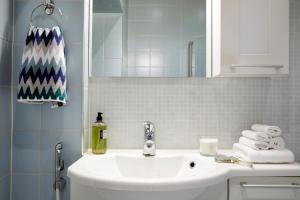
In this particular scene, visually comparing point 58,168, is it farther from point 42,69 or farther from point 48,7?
point 48,7

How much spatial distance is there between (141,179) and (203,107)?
2.23 feet

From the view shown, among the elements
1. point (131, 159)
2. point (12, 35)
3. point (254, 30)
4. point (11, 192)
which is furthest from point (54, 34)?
point (254, 30)

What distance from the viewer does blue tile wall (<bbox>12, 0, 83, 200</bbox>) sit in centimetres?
131

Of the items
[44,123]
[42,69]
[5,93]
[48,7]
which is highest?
[48,7]

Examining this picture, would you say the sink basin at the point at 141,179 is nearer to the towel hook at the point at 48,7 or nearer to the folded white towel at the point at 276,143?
the folded white towel at the point at 276,143

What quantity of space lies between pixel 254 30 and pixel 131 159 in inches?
32.0

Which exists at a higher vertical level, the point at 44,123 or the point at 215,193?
the point at 44,123

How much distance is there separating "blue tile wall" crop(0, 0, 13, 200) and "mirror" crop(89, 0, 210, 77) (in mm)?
392

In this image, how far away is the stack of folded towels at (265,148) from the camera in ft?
3.74

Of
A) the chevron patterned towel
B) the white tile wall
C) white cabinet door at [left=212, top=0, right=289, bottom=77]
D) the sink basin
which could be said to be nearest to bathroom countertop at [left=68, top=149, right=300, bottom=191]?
the sink basin

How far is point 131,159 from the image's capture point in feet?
4.18

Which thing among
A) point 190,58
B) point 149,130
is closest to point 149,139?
point 149,130

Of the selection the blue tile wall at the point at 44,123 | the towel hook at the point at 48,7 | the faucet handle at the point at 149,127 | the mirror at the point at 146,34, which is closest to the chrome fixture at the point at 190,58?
the mirror at the point at 146,34

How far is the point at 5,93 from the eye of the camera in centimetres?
126
